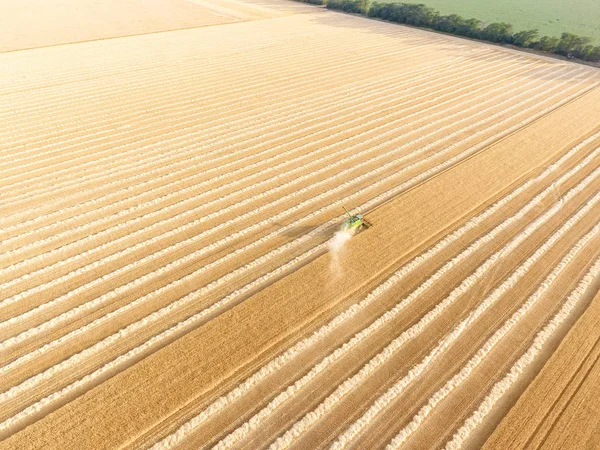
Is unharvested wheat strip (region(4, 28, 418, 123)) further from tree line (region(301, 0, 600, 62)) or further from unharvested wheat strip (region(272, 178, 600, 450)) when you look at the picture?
unharvested wheat strip (region(272, 178, 600, 450))

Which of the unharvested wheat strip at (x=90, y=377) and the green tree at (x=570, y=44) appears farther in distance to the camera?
the green tree at (x=570, y=44)

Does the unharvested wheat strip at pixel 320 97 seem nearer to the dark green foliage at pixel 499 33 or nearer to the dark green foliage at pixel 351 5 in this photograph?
the dark green foliage at pixel 499 33

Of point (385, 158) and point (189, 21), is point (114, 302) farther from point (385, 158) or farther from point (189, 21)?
point (189, 21)

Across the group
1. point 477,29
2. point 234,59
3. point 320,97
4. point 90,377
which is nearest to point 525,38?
point 477,29

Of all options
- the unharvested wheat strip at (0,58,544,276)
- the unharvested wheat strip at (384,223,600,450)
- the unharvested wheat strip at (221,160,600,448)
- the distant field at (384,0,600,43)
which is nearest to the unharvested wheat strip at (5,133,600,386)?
the unharvested wheat strip at (221,160,600,448)

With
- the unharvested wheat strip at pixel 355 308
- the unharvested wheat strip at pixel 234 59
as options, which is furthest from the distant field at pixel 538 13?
the unharvested wheat strip at pixel 355 308

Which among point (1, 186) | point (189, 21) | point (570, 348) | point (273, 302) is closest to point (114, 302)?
point (273, 302)
